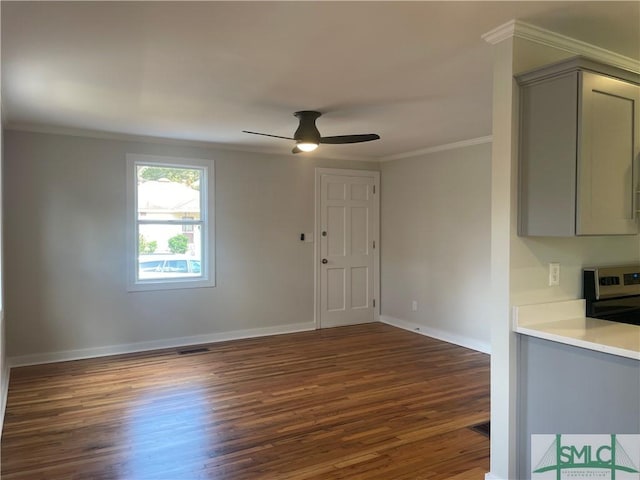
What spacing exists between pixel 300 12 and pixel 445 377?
3.39m

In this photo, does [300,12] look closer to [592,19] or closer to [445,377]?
[592,19]

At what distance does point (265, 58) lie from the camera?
2670 millimetres

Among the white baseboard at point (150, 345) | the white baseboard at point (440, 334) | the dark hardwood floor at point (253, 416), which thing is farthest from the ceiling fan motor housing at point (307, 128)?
the white baseboard at point (440, 334)

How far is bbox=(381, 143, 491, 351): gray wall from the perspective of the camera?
16.8 feet

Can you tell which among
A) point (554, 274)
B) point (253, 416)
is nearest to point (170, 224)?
point (253, 416)

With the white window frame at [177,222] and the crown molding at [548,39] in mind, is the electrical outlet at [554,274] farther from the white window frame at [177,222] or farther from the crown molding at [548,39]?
the white window frame at [177,222]

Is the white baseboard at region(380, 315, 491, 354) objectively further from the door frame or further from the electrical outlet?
the electrical outlet

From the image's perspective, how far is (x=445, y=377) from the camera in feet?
13.9

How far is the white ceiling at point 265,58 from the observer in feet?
6.87

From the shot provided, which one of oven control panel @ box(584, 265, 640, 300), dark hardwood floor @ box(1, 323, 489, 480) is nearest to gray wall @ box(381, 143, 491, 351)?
dark hardwood floor @ box(1, 323, 489, 480)

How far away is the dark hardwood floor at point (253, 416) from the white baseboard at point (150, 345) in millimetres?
144

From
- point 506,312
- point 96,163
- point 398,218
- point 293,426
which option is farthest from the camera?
point 398,218

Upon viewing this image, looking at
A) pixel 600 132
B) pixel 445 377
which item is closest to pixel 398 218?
pixel 445 377

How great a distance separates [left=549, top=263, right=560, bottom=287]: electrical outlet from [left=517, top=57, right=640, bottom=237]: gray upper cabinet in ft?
0.96
